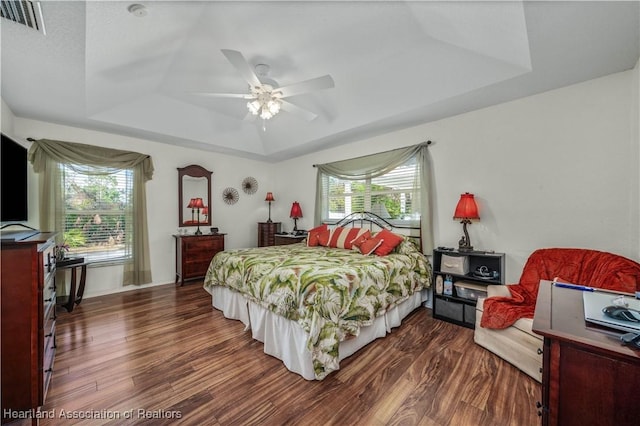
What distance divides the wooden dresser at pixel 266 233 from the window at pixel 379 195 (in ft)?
4.18

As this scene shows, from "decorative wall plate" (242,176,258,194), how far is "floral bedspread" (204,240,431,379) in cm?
259

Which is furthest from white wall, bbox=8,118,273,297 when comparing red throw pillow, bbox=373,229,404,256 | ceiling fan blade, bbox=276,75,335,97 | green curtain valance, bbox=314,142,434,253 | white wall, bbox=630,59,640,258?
white wall, bbox=630,59,640,258

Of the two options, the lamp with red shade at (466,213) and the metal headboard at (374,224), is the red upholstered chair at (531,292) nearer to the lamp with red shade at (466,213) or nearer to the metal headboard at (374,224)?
the lamp with red shade at (466,213)

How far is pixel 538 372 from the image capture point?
1867mm

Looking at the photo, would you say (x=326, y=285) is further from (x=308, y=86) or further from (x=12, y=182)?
(x=12, y=182)

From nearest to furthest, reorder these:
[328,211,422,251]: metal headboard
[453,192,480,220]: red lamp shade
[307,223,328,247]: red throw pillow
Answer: [453,192,480,220]: red lamp shade → [328,211,422,251]: metal headboard → [307,223,328,247]: red throw pillow

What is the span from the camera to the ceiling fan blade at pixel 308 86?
7.71 ft

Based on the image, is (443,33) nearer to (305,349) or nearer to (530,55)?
(530,55)

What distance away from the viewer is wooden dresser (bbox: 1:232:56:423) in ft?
4.53

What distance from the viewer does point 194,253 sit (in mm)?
4395

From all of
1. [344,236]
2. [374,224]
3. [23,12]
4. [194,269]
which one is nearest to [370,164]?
[374,224]

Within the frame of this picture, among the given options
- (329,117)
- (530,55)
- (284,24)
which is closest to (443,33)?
(530,55)

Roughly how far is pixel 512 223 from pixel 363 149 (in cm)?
236

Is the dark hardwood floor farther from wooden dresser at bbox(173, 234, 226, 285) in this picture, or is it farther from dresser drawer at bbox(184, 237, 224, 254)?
dresser drawer at bbox(184, 237, 224, 254)
